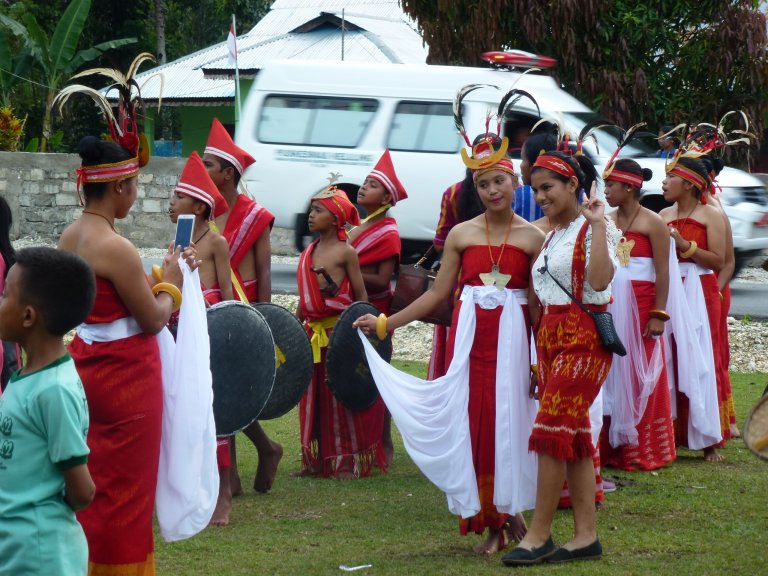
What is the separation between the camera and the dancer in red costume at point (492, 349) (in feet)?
18.6

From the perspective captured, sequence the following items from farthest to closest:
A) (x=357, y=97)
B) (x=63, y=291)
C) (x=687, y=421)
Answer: (x=357, y=97) < (x=687, y=421) < (x=63, y=291)

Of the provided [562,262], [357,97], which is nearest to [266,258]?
[562,262]

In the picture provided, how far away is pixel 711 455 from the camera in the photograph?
26.4ft

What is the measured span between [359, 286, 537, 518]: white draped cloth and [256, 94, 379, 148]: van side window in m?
10.7

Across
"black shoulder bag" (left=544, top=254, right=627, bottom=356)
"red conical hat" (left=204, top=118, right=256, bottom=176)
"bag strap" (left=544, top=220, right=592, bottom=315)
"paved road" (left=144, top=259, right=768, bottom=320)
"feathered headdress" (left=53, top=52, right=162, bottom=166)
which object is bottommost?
"paved road" (left=144, top=259, right=768, bottom=320)

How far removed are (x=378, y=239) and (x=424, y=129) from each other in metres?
8.46

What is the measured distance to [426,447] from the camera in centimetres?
575

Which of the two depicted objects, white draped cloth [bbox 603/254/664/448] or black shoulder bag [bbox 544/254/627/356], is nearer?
black shoulder bag [bbox 544/254/627/356]

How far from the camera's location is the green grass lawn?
17.8ft

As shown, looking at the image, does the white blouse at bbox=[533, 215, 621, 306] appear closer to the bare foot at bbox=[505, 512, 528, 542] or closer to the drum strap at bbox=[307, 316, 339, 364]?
the bare foot at bbox=[505, 512, 528, 542]

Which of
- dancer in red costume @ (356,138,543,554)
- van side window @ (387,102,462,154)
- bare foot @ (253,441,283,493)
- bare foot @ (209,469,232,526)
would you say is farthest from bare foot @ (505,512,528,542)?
van side window @ (387,102,462,154)

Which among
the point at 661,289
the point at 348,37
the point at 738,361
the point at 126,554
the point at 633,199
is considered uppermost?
the point at 348,37

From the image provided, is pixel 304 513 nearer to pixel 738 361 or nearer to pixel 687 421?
pixel 687 421

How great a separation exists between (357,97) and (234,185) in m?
9.41
